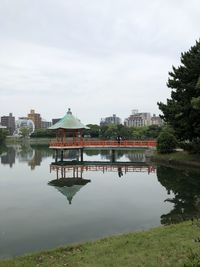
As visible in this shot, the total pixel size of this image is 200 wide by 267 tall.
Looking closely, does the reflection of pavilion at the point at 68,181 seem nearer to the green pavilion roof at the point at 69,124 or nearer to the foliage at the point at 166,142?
the green pavilion roof at the point at 69,124

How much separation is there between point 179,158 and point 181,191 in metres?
13.8

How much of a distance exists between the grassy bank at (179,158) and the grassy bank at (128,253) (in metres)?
22.5

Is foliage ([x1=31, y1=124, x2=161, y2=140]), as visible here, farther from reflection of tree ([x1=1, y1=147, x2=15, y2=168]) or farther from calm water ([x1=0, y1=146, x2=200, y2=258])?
calm water ([x1=0, y1=146, x2=200, y2=258])

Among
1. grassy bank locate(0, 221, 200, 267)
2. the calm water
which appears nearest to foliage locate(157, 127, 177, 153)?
the calm water

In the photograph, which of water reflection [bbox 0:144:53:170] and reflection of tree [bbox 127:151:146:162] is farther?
reflection of tree [bbox 127:151:146:162]

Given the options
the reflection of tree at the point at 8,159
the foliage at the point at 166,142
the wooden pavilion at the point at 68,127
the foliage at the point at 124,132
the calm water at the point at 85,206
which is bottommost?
the calm water at the point at 85,206

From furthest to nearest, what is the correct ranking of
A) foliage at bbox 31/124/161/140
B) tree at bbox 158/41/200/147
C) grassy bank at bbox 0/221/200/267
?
foliage at bbox 31/124/161/140 → tree at bbox 158/41/200/147 → grassy bank at bbox 0/221/200/267

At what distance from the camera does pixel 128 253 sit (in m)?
8.81

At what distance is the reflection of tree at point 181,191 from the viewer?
49.2 ft

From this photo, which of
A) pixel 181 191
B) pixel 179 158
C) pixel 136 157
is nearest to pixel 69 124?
pixel 179 158

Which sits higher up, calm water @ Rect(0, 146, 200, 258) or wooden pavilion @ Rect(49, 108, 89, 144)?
wooden pavilion @ Rect(49, 108, 89, 144)

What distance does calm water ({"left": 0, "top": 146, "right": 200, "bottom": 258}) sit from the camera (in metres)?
12.5

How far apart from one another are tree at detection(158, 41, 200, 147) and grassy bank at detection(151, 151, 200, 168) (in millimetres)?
2288

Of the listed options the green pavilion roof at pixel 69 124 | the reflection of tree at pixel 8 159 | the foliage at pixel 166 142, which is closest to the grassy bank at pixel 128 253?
the foliage at pixel 166 142
